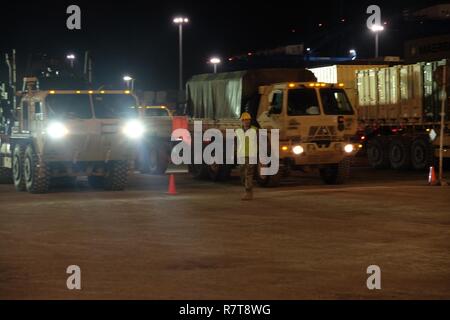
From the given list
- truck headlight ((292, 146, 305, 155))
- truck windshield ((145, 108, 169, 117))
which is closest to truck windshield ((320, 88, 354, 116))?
truck headlight ((292, 146, 305, 155))

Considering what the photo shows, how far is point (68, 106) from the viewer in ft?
71.2

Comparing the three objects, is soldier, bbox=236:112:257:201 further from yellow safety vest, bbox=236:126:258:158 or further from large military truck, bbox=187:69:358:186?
large military truck, bbox=187:69:358:186

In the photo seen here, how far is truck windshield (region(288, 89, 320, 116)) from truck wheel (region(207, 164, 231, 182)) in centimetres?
321

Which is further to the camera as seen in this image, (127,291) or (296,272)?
(296,272)

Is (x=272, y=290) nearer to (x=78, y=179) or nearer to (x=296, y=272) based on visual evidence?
(x=296, y=272)

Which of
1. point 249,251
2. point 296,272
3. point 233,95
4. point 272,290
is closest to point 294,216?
point 249,251

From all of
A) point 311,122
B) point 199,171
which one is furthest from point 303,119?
point 199,171

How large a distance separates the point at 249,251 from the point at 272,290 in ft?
9.10

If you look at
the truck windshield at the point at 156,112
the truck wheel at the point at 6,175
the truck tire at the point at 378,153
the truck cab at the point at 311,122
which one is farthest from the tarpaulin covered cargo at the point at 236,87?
the truck tire at the point at 378,153

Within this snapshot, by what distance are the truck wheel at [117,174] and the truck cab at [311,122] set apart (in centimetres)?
362

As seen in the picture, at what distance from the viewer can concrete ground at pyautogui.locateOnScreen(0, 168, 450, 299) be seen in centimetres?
1000

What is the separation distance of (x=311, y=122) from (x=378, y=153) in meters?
9.31
